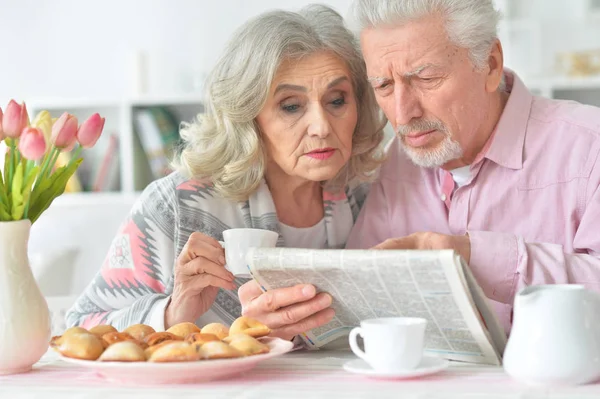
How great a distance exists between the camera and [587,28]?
13.5 feet

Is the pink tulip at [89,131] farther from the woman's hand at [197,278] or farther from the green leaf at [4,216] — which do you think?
the woman's hand at [197,278]

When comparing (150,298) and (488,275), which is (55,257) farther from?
(488,275)

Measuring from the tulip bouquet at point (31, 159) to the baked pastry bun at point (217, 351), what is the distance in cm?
36

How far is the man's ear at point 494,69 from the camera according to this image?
1.89 m

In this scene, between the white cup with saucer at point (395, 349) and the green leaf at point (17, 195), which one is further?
the green leaf at point (17, 195)

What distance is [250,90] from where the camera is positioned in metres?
1.85

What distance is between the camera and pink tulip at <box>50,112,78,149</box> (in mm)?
1275

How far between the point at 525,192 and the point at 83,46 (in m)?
3.32

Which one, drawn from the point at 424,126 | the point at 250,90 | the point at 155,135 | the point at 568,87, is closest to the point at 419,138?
the point at 424,126

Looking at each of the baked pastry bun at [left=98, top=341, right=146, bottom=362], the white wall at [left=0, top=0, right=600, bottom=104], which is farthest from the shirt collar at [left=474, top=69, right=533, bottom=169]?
the white wall at [left=0, top=0, right=600, bottom=104]

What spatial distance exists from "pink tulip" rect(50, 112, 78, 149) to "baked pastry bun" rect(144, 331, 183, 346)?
321mm

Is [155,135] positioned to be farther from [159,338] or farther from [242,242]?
[159,338]

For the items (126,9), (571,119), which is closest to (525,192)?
(571,119)

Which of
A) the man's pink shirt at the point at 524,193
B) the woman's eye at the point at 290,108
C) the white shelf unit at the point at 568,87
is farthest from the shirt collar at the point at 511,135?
the white shelf unit at the point at 568,87
